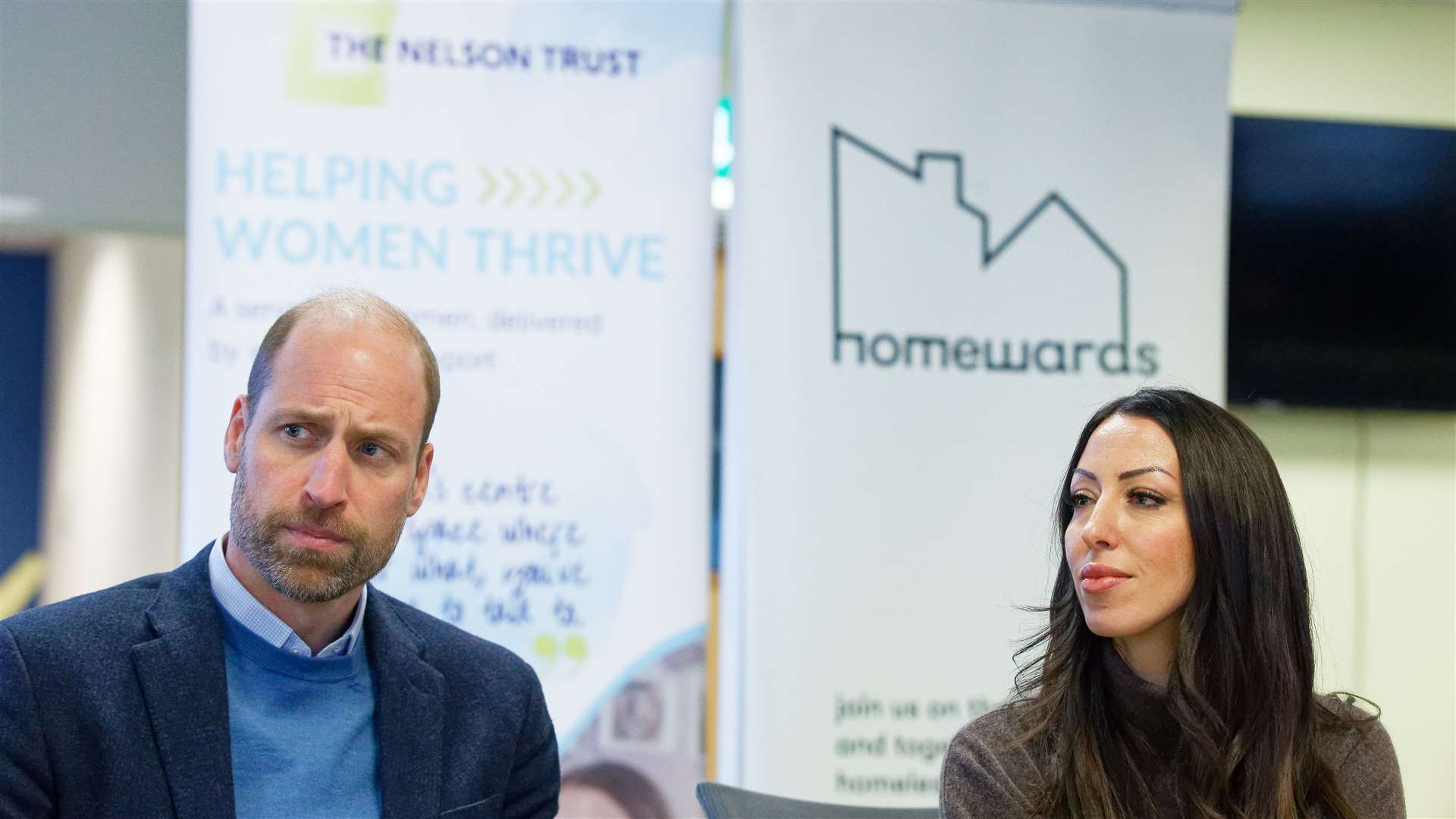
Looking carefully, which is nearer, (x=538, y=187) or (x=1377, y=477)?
(x=538, y=187)

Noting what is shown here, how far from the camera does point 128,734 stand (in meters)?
1.79

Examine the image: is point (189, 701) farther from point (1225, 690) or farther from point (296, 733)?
point (1225, 690)

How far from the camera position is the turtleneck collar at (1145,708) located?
2.11m

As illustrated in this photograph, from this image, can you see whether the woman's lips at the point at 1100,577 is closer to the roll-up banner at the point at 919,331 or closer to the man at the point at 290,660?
the man at the point at 290,660

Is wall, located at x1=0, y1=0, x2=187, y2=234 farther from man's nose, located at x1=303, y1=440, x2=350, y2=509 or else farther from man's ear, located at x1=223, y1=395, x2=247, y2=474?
man's nose, located at x1=303, y1=440, x2=350, y2=509

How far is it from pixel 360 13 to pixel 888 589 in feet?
6.35

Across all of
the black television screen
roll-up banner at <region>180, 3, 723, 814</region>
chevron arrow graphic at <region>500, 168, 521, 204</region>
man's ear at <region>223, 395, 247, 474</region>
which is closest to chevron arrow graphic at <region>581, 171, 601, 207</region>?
roll-up banner at <region>180, 3, 723, 814</region>

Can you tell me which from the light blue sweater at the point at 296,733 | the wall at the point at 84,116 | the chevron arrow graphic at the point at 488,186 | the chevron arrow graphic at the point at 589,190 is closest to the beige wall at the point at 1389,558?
the chevron arrow graphic at the point at 589,190

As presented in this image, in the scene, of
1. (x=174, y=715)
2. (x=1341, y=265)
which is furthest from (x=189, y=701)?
(x=1341, y=265)

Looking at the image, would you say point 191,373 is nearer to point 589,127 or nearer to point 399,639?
point 589,127

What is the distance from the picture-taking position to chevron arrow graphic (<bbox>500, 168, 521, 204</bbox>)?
11.9 feet

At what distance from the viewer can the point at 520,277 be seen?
3.61 meters

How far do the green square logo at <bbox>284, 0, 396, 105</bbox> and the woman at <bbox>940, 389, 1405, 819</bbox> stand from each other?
86.2 inches

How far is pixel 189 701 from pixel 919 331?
2335 mm
